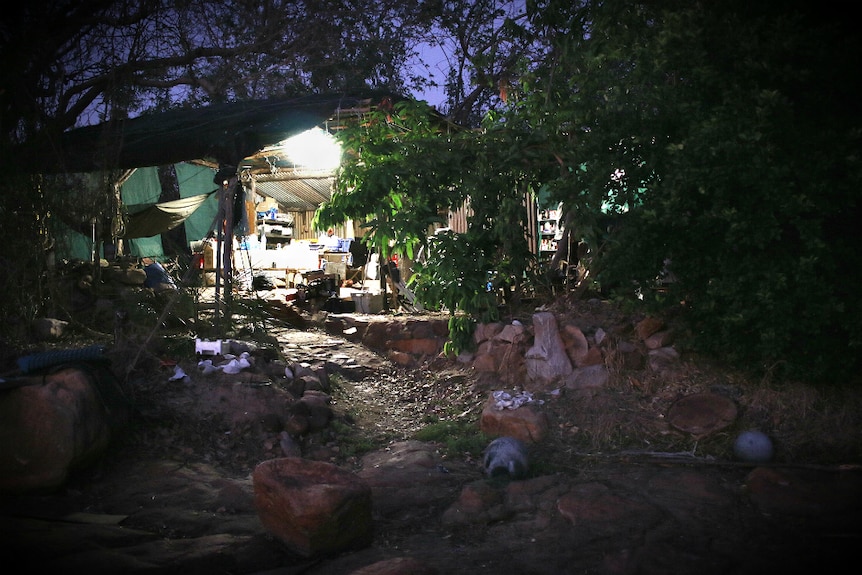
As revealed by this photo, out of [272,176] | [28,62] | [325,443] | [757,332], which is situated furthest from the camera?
[272,176]

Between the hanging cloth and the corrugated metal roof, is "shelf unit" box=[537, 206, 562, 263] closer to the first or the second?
the hanging cloth

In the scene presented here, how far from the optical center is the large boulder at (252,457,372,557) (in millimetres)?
3324

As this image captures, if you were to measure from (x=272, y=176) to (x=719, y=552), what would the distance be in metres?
12.4

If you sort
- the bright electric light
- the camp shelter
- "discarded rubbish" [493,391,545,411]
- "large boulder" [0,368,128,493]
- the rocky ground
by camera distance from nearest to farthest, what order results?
the rocky ground
"large boulder" [0,368,128,493]
"discarded rubbish" [493,391,545,411]
the camp shelter
the bright electric light

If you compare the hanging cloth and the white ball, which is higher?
the hanging cloth

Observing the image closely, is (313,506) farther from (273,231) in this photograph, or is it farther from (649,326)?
(273,231)

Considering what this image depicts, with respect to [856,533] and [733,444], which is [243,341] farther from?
[856,533]

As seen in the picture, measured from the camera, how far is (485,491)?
406cm

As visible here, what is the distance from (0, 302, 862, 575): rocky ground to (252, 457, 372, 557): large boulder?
92 mm

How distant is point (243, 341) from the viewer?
6.64 metres

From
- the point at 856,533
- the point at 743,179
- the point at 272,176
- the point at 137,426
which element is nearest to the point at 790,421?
the point at 856,533

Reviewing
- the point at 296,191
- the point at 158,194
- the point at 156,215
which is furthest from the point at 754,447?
the point at 158,194

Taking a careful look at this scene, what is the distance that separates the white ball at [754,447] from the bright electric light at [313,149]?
6.06m

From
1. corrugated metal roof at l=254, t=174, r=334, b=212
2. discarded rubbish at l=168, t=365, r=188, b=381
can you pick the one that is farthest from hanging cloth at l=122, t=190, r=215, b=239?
discarded rubbish at l=168, t=365, r=188, b=381
